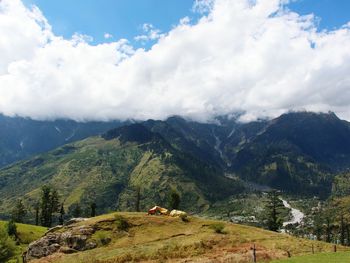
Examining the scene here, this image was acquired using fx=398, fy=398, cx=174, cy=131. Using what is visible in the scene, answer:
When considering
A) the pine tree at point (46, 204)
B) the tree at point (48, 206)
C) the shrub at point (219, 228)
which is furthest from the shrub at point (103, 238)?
the tree at point (48, 206)

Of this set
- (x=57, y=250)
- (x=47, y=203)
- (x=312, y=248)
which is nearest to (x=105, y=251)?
(x=57, y=250)

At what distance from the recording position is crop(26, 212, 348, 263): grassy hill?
7831cm

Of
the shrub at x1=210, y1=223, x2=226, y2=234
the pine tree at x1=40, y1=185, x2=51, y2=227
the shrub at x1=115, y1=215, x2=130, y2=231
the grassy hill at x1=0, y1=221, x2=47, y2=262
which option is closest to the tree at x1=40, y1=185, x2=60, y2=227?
the pine tree at x1=40, y1=185, x2=51, y2=227

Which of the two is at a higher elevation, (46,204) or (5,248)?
(46,204)

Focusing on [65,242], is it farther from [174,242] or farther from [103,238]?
[174,242]

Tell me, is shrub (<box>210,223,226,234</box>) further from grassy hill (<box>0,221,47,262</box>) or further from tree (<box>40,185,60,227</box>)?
tree (<box>40,185,60,227</box>)

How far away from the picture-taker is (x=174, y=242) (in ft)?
292

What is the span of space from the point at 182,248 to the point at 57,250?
34.2 m

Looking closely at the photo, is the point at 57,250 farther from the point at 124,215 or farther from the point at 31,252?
the point at 124,215

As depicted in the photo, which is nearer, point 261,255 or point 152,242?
point 261,255

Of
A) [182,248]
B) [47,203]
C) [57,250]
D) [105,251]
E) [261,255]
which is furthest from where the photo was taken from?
[47,203]

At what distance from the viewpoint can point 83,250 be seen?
3752 inches

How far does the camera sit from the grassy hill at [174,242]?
78312 millimetres

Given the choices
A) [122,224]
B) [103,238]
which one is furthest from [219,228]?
[103,238]
